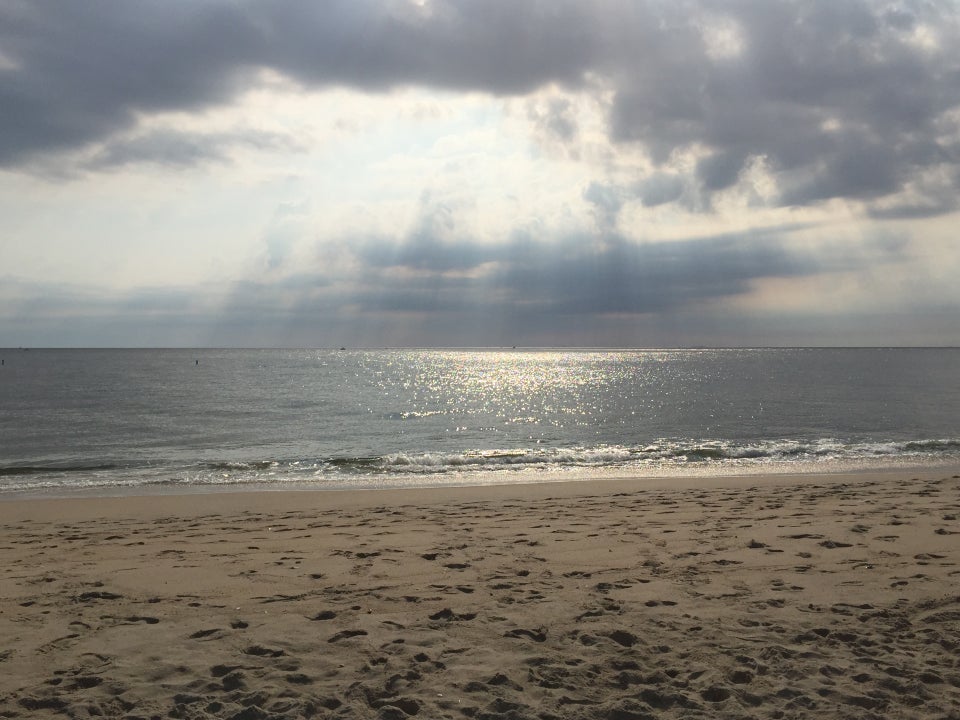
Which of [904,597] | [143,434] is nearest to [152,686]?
[904,597]

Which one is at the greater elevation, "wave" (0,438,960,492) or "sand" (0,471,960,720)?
"sand" (0,471,960,720)

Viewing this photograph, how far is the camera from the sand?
4969 millimetres

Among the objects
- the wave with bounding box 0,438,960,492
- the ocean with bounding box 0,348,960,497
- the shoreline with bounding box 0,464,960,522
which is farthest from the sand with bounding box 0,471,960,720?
the ocean with bounding box 0,348,960,497

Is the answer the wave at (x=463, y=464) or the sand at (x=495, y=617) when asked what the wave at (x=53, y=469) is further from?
the sand at (x=495, y=617)

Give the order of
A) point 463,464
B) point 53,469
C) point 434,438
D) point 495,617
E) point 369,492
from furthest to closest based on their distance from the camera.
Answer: point 434,438, point 463,464, point 53,469, point 369,492, point 495,617

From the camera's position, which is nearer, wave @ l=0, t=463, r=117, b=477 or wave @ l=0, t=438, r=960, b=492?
wave @ l=0, t=438, r=960, b=492

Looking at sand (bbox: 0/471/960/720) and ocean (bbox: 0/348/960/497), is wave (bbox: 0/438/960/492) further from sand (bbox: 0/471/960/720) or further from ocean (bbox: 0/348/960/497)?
sand (bbox: 0/471/960/720)

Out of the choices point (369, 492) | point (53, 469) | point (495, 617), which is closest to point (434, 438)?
point (369, 492)

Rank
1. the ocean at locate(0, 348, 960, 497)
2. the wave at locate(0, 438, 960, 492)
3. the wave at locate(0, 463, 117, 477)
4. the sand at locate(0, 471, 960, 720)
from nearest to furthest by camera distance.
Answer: the sand at locate(0, 471, 960, 720), the wave at locate(0, 438, 960, 492), the ocean at locate(0, 348, 960, 497), the wave at locate(0, 463, 117, 477)

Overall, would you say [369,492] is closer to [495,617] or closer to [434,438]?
[495,617]

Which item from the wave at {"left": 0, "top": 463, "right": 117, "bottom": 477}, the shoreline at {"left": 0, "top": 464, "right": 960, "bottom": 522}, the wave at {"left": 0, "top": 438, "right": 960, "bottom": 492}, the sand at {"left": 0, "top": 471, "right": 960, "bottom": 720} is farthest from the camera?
the wave at {"left": 0, "top": 463, "right": 117, "bottom": 477}

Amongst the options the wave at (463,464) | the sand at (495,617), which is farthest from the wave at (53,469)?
the sand at (495,617)

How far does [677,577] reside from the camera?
8000mm

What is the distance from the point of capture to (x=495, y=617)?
21.8ft
